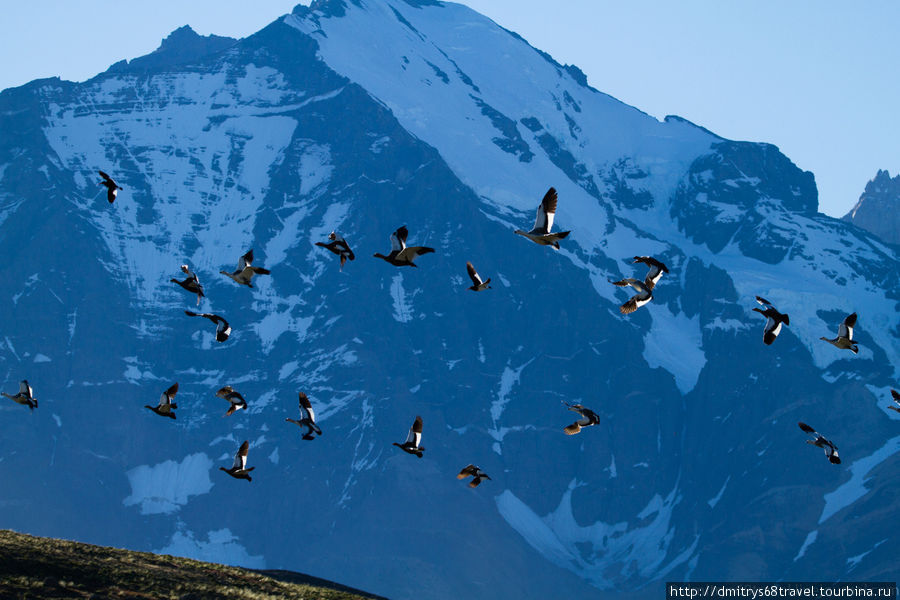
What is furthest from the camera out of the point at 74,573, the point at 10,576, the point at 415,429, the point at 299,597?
the point at 415,429

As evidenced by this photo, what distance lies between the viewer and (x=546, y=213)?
2313 inches

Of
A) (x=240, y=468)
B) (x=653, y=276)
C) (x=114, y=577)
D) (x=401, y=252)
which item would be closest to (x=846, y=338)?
(x=653, y=276)

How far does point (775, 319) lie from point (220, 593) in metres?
28.8

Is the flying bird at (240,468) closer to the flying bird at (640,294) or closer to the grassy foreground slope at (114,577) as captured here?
the grassy foreground slope at (114,577)

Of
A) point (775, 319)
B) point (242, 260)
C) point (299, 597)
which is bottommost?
point (299, 597)

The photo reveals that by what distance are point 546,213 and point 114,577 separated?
24513 millimetres

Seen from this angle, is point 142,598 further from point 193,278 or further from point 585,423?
point 585,423

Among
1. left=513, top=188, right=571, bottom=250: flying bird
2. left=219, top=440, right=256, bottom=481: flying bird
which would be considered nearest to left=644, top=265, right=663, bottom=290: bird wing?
left=513, top=188, right=571, bottom=250: flying bird

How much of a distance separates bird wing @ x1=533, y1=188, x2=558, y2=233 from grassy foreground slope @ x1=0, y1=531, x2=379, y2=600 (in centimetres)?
2069

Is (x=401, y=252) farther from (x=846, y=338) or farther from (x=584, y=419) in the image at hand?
(x=846, y=338)

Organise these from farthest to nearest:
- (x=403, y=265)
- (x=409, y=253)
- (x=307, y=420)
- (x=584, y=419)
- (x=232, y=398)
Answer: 1. (x=232, y=398)
2. (x=307, y=420)
3. (x=584, y=419)
4. (x=403, y=265)
5. (x=409, y=253)

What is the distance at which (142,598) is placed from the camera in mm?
58781

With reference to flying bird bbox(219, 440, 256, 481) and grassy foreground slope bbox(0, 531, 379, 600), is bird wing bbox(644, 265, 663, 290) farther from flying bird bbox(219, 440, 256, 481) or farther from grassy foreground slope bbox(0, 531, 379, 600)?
grassy foreground slope bbox(0, 531, 379, 600)

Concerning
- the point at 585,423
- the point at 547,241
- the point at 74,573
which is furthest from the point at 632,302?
the point at 74,573
